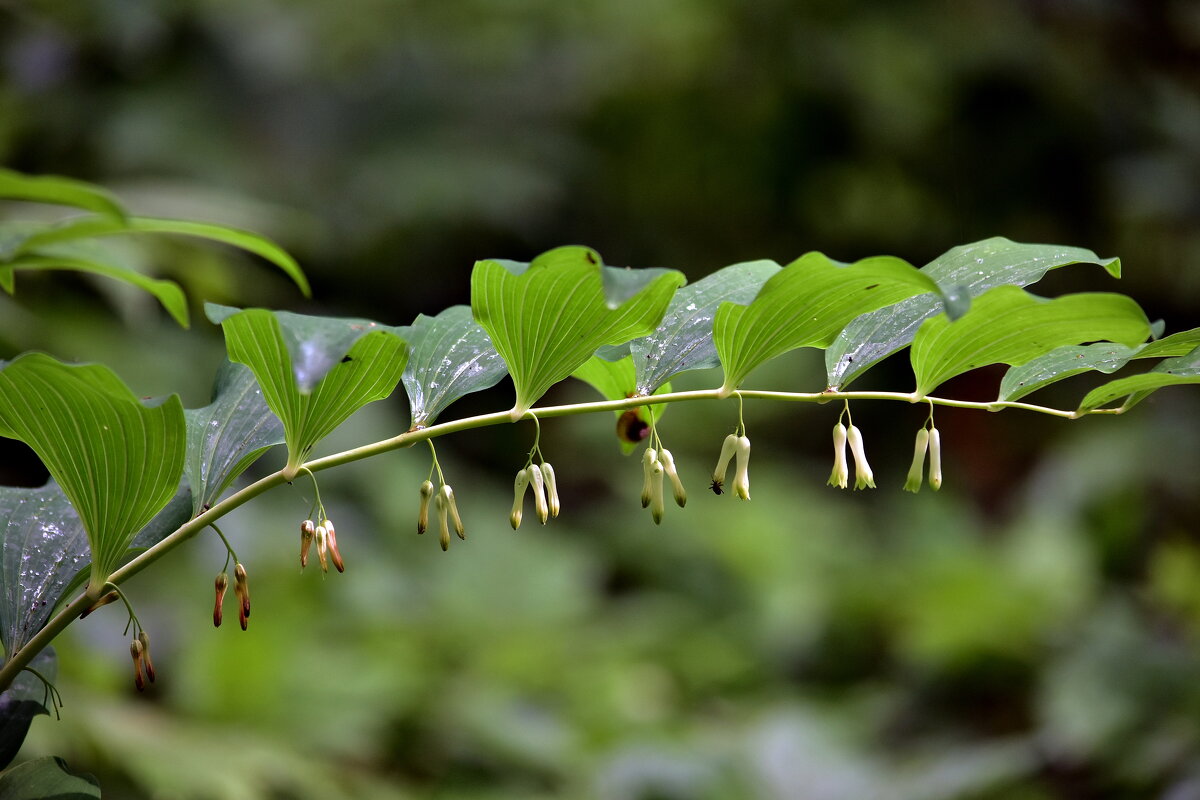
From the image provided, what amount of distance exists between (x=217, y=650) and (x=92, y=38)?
87.2 inches

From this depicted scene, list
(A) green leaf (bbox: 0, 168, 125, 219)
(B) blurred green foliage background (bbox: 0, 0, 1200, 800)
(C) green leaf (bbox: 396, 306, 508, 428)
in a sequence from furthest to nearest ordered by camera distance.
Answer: (B) blurred green foliage background (bbox: 0, 0, 1200, 800) < (C) green leaf (bbox: 396, 306, 508, 428) < (A) green leaf (bbox: 0, 168, 125, 219)

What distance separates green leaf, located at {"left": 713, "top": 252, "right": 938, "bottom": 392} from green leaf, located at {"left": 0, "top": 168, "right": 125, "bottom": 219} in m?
0.33

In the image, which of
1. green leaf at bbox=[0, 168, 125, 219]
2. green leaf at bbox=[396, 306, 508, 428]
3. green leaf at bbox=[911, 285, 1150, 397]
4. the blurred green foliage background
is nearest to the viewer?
green leaf at bbox=[0, 168, 125, 219]

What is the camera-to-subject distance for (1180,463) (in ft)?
10.7

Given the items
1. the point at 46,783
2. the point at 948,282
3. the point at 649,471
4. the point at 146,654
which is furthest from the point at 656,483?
the point at 46,783

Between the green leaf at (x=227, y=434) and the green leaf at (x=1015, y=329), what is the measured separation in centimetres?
43

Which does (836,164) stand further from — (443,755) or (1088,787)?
(443,755)

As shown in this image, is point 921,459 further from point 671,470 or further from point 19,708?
point 19,708

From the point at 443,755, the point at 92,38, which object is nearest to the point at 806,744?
the point at 443,755

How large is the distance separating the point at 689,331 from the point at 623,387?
82mm

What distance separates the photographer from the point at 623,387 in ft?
2.30

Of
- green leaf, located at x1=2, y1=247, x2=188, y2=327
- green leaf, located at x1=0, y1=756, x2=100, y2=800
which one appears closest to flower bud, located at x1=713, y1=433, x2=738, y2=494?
green leaf, located at x1=2, y1=247, x2=188, y2=327

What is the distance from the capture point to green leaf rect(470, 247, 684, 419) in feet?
1.76

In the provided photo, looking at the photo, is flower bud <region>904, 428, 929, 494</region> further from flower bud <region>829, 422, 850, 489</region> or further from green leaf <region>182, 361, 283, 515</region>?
green leaf <region>182, 361, 283, 515</region>
